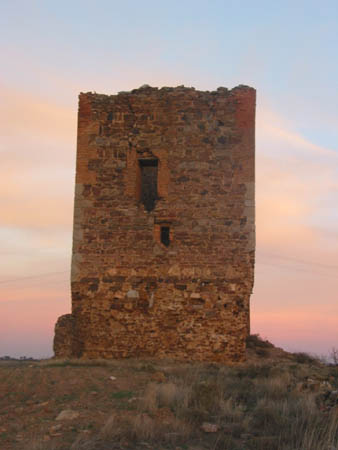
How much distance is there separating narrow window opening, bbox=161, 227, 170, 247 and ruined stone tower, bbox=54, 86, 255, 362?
0.03 meters

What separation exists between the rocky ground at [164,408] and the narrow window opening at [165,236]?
259 cm

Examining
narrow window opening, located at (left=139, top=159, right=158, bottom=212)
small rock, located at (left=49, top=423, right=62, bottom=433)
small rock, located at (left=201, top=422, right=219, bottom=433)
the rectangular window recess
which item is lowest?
small rock, located at (left=49, top=423, right=62, bottom=433)

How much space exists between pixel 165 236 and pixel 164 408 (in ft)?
16.2

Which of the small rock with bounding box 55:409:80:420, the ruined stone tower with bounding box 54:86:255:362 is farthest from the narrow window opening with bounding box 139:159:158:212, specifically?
the small rock with bounding box 55:409:80:420

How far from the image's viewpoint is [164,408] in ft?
22.1

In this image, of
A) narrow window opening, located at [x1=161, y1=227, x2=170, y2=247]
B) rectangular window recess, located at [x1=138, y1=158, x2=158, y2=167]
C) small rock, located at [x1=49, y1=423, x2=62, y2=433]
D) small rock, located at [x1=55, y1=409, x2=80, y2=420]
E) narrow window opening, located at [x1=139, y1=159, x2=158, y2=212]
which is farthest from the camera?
narrow window opening, located at [x1=139, y1=159, x2=158, y2=212]

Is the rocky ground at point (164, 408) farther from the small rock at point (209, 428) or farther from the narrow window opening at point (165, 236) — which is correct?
the narrow window opening at point (165, 236)

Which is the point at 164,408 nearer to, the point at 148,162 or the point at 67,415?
the point at 67,415

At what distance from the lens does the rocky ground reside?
221 inches

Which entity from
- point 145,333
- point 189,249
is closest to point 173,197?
point 189,249

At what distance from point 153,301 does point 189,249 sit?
126cm

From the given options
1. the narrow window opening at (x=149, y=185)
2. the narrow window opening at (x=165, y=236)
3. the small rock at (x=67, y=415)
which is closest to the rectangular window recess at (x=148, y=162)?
the narrow window opening at (x=149, y=185)

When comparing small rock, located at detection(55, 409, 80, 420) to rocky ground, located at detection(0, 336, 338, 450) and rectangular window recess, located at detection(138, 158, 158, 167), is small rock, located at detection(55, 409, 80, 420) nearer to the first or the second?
rocky ground, located at detection(0, 336, 338, 450)

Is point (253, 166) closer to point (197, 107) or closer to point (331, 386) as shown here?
point (197, 107)
